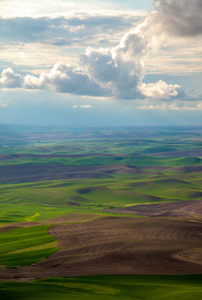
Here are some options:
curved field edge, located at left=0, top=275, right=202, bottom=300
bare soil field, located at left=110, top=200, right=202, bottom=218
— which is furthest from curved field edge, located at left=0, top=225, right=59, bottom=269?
bare soil field, located at left=110, top=200, right=202, bottom=218

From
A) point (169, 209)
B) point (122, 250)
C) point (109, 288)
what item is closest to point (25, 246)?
point (122, 250)

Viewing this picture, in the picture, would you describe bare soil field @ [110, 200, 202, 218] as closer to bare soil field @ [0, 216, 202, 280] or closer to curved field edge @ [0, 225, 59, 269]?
bare soil field @ [0, 216, 202, 280]

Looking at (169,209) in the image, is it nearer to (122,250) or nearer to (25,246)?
(122,250)

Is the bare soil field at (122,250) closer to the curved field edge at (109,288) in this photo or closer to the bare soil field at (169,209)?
the curved field edge at (109,288)

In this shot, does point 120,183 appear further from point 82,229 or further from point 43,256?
point 43,256

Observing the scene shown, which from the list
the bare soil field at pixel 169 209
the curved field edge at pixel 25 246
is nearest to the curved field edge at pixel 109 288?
the curved field edge at pixel 25 246

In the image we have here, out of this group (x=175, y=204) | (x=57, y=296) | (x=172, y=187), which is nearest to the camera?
(x=57, y=296)


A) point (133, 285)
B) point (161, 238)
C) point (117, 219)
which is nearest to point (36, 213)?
point (117, 219)
